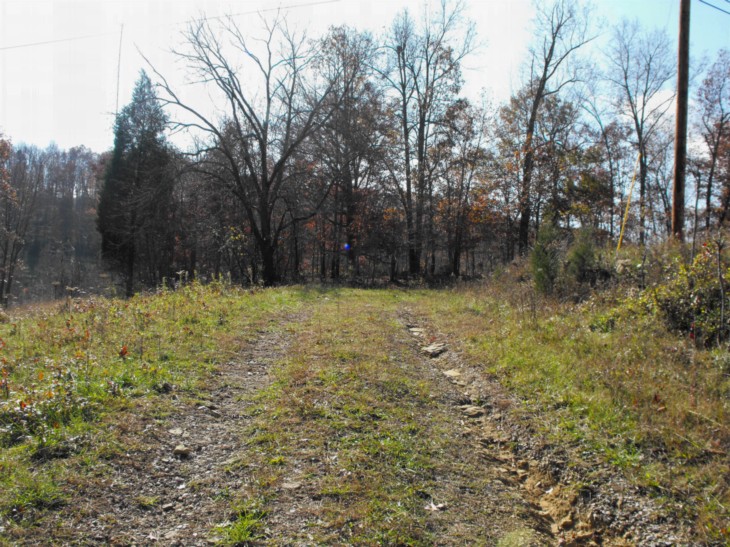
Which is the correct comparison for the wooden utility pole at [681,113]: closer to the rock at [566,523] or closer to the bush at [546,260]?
the bush at [546,260]

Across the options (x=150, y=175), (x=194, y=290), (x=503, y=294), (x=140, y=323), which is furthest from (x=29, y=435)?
(x=150, y=175)

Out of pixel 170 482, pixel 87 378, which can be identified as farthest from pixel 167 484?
pixel 87 378

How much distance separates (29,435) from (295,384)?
103 inches

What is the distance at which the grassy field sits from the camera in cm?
302

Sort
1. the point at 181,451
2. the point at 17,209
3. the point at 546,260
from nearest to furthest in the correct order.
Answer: the point at 181,451 → the point at 546,260 → the point at 17,209

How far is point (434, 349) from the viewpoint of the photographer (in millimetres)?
7637

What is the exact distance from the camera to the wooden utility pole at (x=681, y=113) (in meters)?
8.70

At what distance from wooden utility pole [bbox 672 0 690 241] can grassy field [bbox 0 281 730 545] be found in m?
3.33

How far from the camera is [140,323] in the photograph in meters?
7.07

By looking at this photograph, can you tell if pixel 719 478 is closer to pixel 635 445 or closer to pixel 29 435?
pixel 635 445

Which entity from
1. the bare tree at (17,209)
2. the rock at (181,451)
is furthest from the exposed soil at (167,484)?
the bare tree at (17,209)

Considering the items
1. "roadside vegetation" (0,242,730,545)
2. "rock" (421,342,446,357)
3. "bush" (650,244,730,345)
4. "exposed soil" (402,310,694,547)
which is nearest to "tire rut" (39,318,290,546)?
"roadside vegetation" (0,242,730,545)

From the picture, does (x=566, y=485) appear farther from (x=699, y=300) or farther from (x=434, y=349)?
(x=434, y=349)

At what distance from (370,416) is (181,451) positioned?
186 cm
